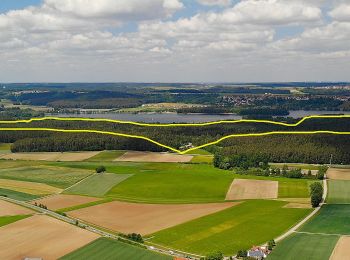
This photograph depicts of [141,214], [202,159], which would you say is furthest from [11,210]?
[202,159]

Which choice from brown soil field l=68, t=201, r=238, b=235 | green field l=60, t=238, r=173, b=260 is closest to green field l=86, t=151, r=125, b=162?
brown soil field l=68, t=201, r=238, b=235

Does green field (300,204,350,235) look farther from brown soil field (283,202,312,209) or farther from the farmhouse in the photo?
the farmhouse

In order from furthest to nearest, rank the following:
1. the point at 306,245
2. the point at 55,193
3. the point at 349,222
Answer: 1. the point at 55,193
2. the point at 349,222
3. the point at 306,245

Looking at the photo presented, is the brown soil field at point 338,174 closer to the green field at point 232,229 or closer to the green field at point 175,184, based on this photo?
the green field at point 175,184

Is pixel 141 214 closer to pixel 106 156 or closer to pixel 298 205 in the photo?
pixel 298 205

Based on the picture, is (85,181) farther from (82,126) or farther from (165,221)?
(82,126)

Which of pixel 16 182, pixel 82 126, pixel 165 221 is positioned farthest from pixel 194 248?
pixel 82 126
